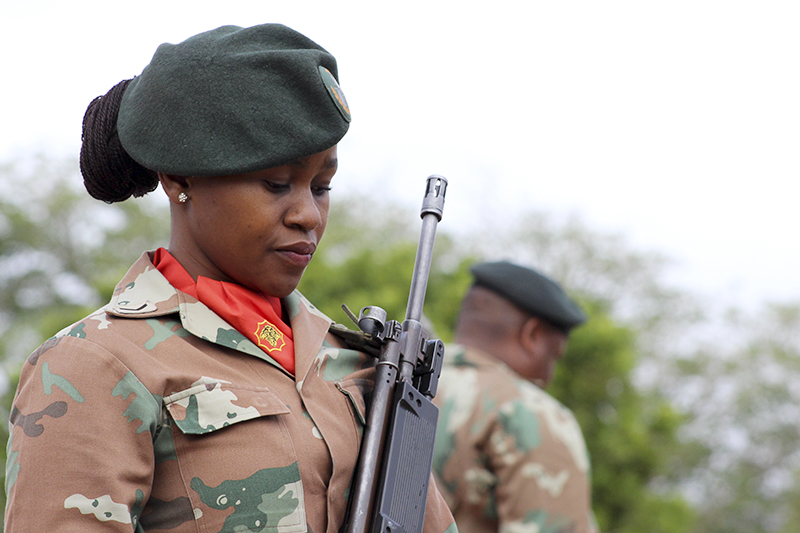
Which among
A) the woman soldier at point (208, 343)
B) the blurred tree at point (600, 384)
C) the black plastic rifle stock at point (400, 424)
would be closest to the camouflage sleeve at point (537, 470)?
the black plastic rifle stock at point (400, 424)

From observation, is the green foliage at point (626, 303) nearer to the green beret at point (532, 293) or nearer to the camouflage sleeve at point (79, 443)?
the green beret at point (532, 293)

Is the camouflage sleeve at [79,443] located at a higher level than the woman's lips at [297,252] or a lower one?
lower

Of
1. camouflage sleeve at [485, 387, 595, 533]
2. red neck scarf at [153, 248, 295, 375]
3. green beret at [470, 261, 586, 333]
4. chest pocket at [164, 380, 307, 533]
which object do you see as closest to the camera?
chest pocket at [164, 380, 307, 533]

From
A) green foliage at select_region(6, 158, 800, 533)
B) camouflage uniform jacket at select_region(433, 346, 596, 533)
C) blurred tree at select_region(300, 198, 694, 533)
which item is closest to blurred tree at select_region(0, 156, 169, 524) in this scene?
green foliage at select_region(6, 158, 800, 533)

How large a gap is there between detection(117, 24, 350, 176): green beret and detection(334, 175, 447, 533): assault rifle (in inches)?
18.1

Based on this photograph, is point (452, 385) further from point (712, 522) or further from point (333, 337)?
point (712, 522)

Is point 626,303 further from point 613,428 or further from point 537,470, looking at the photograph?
point 537,470

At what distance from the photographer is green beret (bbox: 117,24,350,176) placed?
5.54 feet

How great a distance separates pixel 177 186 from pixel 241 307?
0.29 meters

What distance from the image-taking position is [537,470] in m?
3.85

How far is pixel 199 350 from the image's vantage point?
1.71 meters

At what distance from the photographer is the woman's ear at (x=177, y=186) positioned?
70.3 inches

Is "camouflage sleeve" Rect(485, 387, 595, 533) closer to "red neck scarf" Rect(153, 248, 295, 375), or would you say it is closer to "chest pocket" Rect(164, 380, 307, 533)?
"red neck scarf" Rect(153, 248, 295, 375)

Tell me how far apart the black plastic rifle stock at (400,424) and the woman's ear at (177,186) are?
483 millimetres
